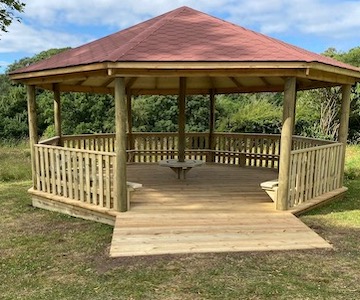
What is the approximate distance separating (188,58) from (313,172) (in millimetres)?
3302

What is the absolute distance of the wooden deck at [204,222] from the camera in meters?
4.30

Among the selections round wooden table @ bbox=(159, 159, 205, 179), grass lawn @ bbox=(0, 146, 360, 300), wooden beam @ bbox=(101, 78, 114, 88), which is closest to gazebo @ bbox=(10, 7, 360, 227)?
wooden beam @ bbox=(101, 78, 114, 88)

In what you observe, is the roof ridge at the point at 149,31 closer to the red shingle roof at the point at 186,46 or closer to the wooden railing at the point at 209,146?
the red shingle roof at the point at 186,46

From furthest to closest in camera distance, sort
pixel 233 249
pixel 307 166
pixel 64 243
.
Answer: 1. pixel 307 166
2. pixel 64 243
3. pixel 233 249

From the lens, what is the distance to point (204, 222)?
200 inches

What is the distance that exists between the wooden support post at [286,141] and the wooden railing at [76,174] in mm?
2812

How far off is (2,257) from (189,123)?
1983 cm

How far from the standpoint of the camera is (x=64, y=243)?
4.91 meters

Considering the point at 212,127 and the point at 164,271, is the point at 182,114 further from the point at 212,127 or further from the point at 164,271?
the point at 164,271

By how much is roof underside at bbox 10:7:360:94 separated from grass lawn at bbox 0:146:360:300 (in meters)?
2.58

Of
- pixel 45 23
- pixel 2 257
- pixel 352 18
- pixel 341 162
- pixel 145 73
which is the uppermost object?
pixel 45 23

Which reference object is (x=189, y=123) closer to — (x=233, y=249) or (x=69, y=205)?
(x=69, y=205)

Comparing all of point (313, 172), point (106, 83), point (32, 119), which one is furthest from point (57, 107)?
point (313, 172)

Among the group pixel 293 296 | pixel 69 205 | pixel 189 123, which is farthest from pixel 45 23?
pixel 293 296
